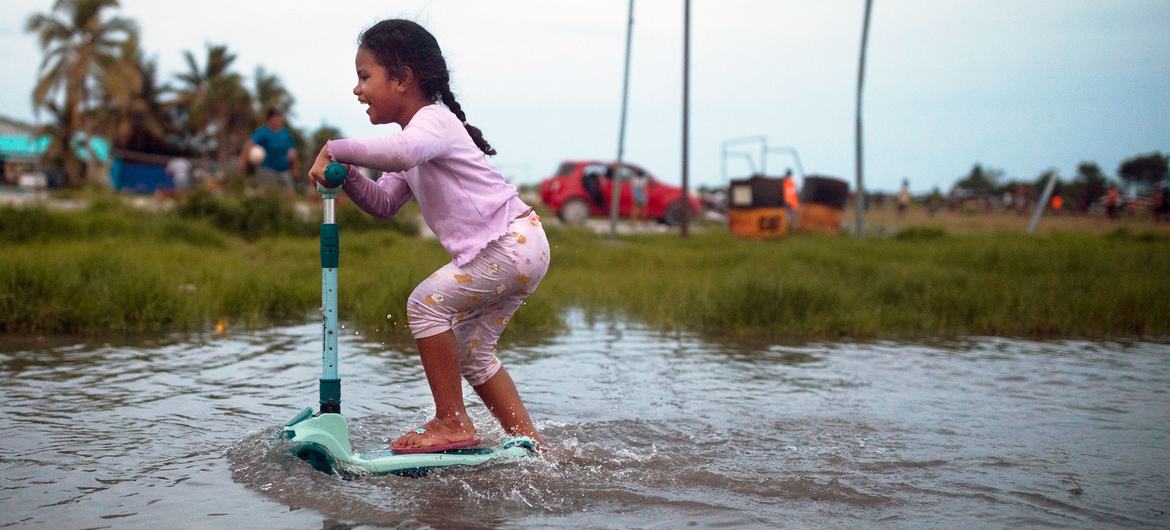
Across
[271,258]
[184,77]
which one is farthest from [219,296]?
[184,77]

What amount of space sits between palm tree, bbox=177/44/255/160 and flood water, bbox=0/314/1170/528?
6229 cm

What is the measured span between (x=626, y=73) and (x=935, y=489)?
17.8 m

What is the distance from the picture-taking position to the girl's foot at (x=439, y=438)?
3.93m

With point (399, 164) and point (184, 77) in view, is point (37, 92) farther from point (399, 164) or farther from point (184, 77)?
point (399, 164)

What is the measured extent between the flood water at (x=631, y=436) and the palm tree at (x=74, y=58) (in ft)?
160

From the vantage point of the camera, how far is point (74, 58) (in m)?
51.0

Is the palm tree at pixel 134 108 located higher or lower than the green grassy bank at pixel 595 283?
higher

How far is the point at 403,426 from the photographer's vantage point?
4750mm

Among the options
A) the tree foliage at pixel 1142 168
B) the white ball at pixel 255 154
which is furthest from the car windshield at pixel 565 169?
the tree foliage at pixel 1142 168

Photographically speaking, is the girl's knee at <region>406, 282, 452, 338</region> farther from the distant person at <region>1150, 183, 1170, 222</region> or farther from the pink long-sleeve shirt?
the distant person at <region>1150, 183, 1170, 222</region>

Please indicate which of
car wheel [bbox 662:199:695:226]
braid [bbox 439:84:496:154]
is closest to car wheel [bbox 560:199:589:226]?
car wheel [bbox 662:199:695:226]

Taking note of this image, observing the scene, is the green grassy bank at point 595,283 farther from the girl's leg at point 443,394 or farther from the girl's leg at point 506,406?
the girl's leg at point 443,394

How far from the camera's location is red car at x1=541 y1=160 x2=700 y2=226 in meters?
24.4

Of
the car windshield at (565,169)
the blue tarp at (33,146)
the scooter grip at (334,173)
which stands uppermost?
the blue tarp at (33,146)
